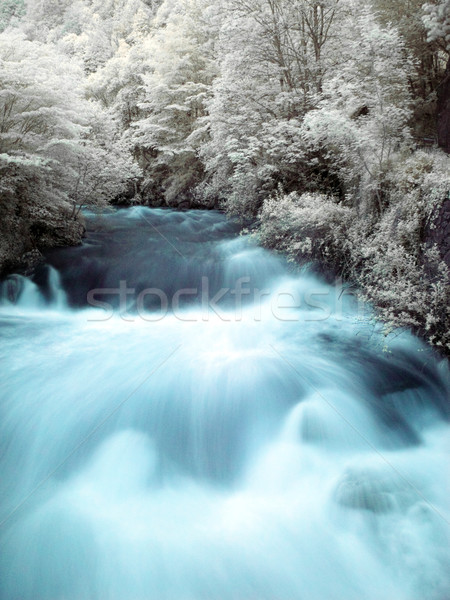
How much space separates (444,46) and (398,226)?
161 inches

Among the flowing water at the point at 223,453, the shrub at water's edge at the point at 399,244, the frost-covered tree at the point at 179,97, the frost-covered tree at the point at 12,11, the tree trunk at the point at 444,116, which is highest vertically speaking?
the frost-covered tree at the point at 12,11

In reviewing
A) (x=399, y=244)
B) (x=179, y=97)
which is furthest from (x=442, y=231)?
(x=179, y=97)

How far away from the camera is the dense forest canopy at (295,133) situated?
17.5 feet

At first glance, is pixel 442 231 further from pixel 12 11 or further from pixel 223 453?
pixel 12 11

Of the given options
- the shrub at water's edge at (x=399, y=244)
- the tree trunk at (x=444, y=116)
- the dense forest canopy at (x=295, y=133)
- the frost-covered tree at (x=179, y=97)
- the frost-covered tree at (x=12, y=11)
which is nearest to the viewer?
the shrub at water's edge at (x=399, y=244)

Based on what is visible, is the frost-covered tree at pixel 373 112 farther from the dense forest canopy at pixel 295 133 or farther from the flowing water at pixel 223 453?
the flowing water at pixel 223 453

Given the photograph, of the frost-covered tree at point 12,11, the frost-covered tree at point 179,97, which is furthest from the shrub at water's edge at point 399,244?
the frost-covered tree at point 12,11

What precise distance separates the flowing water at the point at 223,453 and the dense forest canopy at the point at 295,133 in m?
0.99

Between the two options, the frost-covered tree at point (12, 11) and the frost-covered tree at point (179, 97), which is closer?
the frost-covered tree at point (179, 97)

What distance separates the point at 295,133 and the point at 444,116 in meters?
3.53

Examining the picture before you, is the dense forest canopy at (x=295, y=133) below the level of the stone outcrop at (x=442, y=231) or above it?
above

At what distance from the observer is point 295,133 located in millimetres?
8742

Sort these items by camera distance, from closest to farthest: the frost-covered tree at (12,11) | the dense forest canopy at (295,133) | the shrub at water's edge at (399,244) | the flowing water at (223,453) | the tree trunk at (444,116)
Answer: the flowing water at (223,453), the shrub at water's edge at (399,244), the dense forest canopy at (295,133), the tree trunk at (444,116), the frost-covered tree at (12,11)

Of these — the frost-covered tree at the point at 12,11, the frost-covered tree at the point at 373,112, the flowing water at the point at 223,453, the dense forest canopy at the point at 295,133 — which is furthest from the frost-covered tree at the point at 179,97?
the frost-covered tree at the point at 12,11
